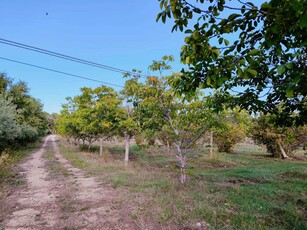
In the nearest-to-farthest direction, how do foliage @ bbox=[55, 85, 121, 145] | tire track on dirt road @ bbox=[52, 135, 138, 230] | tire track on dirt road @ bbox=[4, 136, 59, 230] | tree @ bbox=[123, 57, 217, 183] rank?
1. tire track on dirt road @ bbox=[52, 135, 138, 230]
2. tire track on dirt road @ bbox=[4, 136, 59, 230]
3. tree @ bbox=[123, 57, 217, 183]
4. foliage @ bbox=[55, 85, 121, 145]

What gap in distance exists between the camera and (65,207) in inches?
210

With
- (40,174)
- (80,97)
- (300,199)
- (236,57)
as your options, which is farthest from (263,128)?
(236,57)

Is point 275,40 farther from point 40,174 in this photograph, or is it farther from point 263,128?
point 263,128

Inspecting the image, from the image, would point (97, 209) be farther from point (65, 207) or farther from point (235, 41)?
point (235, 41)

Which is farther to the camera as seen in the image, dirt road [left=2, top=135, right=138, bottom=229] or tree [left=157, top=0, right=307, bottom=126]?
dirt road [left=2, top=135, right=138, bottom=229]

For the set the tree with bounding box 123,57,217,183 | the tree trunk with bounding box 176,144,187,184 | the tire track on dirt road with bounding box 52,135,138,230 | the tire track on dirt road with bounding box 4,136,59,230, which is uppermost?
the tree with bounding box 123,57,217,183

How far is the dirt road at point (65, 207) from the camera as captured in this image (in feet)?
14.3

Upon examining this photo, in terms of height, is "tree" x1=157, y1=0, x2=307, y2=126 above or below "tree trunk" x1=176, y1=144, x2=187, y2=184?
above

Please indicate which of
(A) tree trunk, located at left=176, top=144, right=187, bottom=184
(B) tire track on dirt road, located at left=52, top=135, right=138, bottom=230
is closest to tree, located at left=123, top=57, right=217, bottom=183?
(A) tree trunk, located at left=176, top=144, right=187, bottom=184

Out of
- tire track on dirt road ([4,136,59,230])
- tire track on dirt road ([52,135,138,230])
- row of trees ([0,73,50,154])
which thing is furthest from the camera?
row of trees ([0,73,50,154])

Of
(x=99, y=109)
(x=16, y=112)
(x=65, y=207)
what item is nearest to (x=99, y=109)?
(x=99, y=109)

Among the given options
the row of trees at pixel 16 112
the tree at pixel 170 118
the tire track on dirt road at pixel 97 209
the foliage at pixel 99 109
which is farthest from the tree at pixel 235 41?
the row of trees at pixel 16 112

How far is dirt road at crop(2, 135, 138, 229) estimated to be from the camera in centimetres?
436

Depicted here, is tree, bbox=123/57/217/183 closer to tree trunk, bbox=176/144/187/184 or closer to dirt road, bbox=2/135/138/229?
tree trunk, bbox=176/144/187/184
